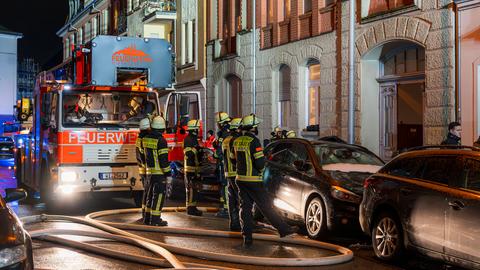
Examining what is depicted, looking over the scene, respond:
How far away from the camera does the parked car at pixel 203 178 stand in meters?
14.5

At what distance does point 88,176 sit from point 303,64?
10172mm

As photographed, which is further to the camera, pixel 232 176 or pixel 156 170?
pixel 156 170

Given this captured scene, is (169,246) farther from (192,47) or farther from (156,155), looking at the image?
(192,47)

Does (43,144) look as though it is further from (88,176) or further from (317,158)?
(317,158)

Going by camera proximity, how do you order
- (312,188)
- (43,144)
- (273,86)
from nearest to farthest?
(312,188), (43,144), (273,86)

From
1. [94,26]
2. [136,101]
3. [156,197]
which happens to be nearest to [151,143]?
[156,197]

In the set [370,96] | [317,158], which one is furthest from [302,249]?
[370,96]

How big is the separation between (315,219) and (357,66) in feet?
30.2

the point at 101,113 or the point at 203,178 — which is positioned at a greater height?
the point at 101,113

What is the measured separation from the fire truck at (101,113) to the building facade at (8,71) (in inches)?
2223

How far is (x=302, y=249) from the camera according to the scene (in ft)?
31.4

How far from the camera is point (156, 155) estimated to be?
38.5 ft

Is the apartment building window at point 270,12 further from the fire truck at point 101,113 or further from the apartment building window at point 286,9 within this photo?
the fire truck at point 101,113

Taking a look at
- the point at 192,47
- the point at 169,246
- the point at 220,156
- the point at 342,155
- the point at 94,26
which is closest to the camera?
the point at 169,246
